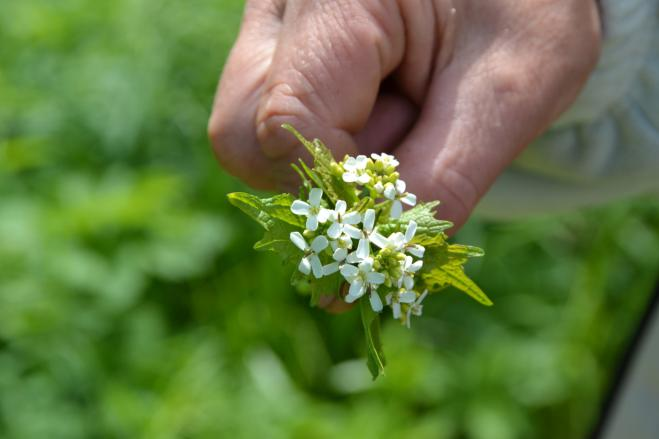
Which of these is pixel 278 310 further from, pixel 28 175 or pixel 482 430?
pixel 28 175

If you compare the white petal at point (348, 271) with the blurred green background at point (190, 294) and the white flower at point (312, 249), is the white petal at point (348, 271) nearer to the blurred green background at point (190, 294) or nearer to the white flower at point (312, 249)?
the white flower at point (312, 249)

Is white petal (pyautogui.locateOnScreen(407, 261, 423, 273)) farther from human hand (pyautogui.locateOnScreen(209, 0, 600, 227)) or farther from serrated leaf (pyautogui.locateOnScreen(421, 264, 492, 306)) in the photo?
human hand (pyautogui.locateOnScreen(209, 0, 600, 227))

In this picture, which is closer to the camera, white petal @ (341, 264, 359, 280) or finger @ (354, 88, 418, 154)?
white petal @ (341, 264, 359, 280)

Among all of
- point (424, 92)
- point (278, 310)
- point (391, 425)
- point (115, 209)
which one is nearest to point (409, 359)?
point (391, 425)

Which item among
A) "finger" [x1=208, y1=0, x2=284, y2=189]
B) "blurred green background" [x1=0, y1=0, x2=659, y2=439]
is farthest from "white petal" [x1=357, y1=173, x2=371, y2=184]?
"blurred green background" [x1=0, y1=0, x2=659, y2=439]

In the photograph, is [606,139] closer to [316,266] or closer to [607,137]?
[607,137]

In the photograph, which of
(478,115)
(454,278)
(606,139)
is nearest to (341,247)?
(454,278)

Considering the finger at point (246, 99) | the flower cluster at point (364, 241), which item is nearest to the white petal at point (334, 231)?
the flower cluster at point (364, 241)
